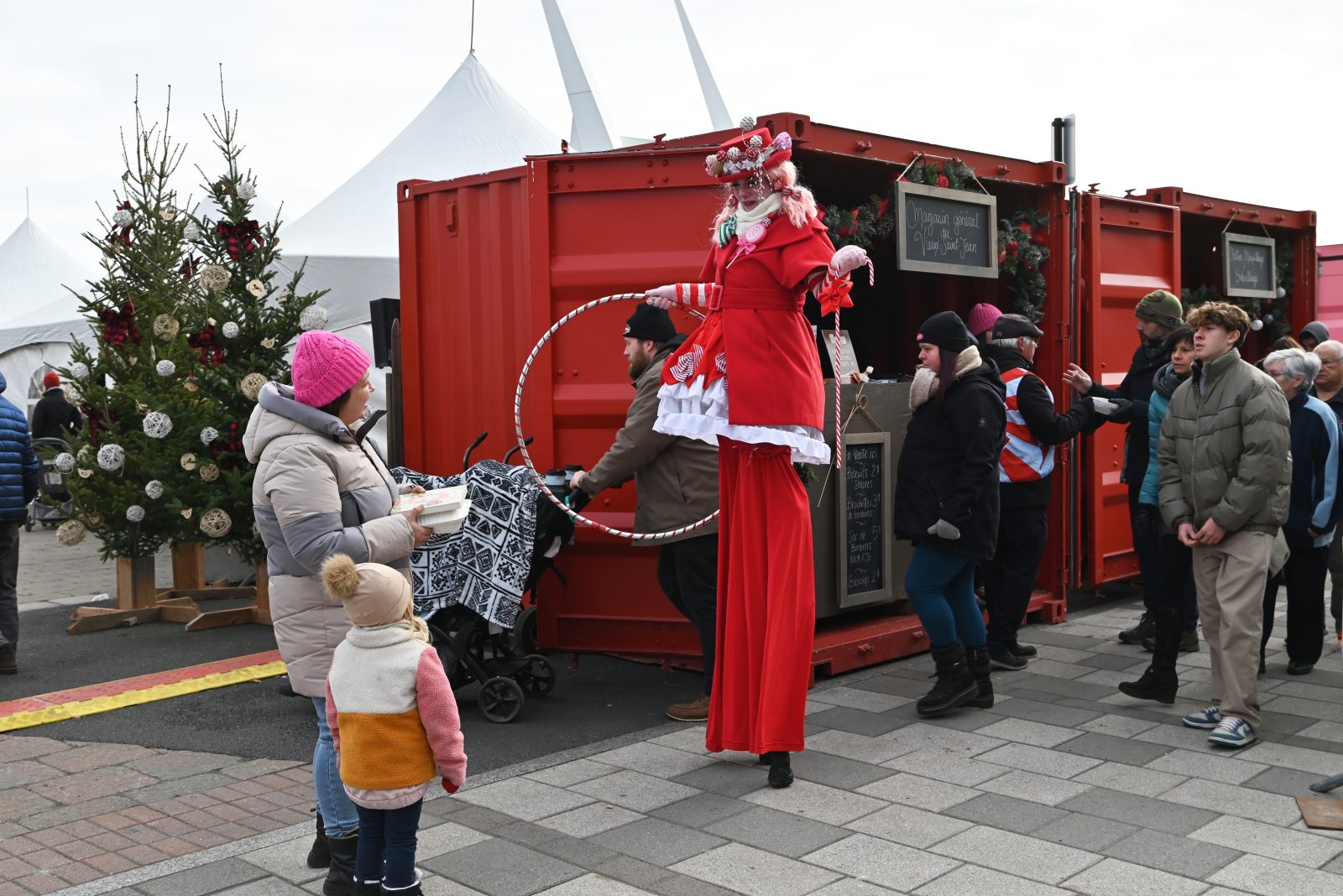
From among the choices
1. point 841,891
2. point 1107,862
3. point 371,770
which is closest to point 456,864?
point 371,770

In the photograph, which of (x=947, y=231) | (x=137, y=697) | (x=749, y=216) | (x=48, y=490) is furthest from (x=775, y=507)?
(x=48, y=490)

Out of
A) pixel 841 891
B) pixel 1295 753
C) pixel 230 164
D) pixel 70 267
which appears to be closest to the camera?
pixel 841 891

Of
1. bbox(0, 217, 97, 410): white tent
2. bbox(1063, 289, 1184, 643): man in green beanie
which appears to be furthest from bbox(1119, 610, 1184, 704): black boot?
bbox(0, 217, 97, 410): white tent

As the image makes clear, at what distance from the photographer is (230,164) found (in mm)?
9102

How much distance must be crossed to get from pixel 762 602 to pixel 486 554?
5.06ft

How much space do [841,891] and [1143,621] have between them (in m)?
4.29

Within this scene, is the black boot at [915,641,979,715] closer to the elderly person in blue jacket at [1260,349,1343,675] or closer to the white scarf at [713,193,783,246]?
the elderly person in blue jacket at [1260,349,1343,675]

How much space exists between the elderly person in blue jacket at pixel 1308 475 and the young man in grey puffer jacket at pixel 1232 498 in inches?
30.5

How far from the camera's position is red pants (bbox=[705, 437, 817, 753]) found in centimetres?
492

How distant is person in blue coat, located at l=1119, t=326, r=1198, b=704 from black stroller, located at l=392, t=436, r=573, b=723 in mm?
2887

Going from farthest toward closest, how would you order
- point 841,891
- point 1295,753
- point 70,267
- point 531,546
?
point 70,267, point 531,546, point 1295,753, point 841,891

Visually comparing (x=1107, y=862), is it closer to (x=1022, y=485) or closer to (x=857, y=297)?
(x=1022, y=485)

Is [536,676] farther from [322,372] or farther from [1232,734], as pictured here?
[1232,734]

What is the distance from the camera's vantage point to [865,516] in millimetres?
6969
